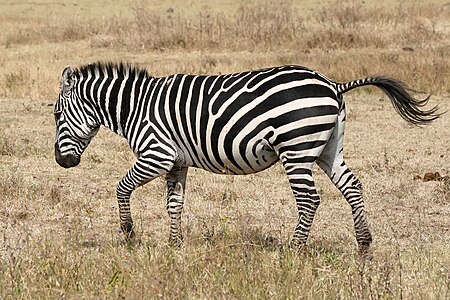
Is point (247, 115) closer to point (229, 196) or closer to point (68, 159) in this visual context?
point (68, 159)

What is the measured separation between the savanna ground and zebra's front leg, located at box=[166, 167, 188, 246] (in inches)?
5.8

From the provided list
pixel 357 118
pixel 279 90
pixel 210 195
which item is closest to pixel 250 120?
pixel 279 90

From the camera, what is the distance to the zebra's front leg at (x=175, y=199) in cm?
750

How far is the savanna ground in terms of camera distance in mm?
5492

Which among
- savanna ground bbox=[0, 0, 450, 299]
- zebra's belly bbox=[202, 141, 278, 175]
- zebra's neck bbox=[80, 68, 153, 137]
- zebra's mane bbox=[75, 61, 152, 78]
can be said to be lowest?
savanna ground bbox=[0, 0, 450, 299]

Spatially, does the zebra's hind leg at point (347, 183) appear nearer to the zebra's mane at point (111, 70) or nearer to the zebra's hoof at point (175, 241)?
the zebra's hoof at point (175, 241)

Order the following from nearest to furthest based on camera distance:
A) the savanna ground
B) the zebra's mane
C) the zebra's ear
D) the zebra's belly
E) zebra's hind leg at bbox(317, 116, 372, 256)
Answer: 1. the savanna ground
2. the zebra's belly
3. zebra's hind leg at bbox(317, 116, 372, 256)
4. the zebra's ear
5. the zebra's mane

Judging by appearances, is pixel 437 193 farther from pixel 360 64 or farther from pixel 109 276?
pixel 360 64

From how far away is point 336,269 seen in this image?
602 cm

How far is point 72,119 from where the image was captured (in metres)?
7.75

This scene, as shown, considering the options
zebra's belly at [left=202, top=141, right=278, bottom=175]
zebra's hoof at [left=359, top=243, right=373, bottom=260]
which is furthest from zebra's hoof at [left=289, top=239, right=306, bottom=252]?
zebra's belly at [left=202, top=141, right=278, bottom=175]

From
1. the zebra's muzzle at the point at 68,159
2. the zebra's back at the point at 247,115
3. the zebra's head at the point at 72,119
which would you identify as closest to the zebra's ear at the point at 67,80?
the zebra's head at the point at 72,119

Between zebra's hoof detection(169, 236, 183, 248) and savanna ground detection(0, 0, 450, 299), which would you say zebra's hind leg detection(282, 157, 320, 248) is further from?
zebra's hoof detection(169, 236, 183, 248)

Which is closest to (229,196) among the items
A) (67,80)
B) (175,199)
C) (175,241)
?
(175,199)
